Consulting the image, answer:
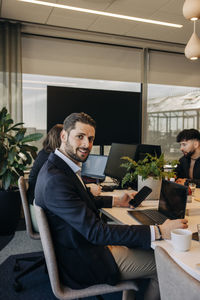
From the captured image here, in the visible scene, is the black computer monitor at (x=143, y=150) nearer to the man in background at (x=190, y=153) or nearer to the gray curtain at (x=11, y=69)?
the man in background at (x=190, y=153)

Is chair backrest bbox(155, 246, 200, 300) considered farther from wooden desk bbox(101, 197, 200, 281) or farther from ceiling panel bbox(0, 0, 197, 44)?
ceiling panel bbox(0, 0, 197, 44)

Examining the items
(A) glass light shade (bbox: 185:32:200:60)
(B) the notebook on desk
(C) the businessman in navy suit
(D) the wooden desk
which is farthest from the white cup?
(A) glass light shade (bbox: 185:32:200:60)

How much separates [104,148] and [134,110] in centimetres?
81

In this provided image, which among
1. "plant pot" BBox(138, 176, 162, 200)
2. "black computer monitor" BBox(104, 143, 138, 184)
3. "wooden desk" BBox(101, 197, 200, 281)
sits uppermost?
"black computer monitor" BBox(104, 143, 138, 184)

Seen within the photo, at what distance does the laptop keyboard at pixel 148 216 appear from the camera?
178cm

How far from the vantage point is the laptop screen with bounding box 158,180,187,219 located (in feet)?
5.70

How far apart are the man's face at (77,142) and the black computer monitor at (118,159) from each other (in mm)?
1055

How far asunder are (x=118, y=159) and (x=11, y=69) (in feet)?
7.71

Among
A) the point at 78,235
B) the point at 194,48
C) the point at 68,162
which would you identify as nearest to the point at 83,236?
the point at 78,235

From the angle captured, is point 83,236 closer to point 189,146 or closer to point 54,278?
point 54,278

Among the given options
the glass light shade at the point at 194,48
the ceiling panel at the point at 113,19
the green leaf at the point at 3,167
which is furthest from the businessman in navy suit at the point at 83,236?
the ceiling panel at the point at 113,19

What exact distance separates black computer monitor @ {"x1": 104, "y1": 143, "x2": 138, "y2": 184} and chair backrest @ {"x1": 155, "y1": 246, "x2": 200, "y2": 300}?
185 cm

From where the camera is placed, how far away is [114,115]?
4.68m

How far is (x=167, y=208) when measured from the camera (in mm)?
1898
